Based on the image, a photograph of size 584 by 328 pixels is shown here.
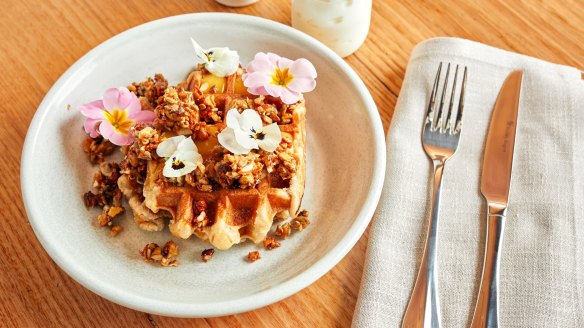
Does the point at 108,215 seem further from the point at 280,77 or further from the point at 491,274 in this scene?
the point at 491,274

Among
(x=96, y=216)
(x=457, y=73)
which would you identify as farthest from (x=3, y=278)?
(x=457, y=73)

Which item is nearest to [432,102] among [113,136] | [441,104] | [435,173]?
[441,104]

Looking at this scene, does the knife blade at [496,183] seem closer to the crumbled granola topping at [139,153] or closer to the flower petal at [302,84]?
the flower petal at [302,84]

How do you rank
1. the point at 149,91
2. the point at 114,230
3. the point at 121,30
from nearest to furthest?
the point at 114,230 → the point at 149,91 → the point at 121,30

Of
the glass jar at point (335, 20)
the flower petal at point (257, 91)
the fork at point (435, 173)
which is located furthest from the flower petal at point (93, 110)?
the fork at point (435, 173)

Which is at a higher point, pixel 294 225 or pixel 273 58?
pixel 273 58

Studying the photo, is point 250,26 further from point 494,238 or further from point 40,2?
point 494,238
